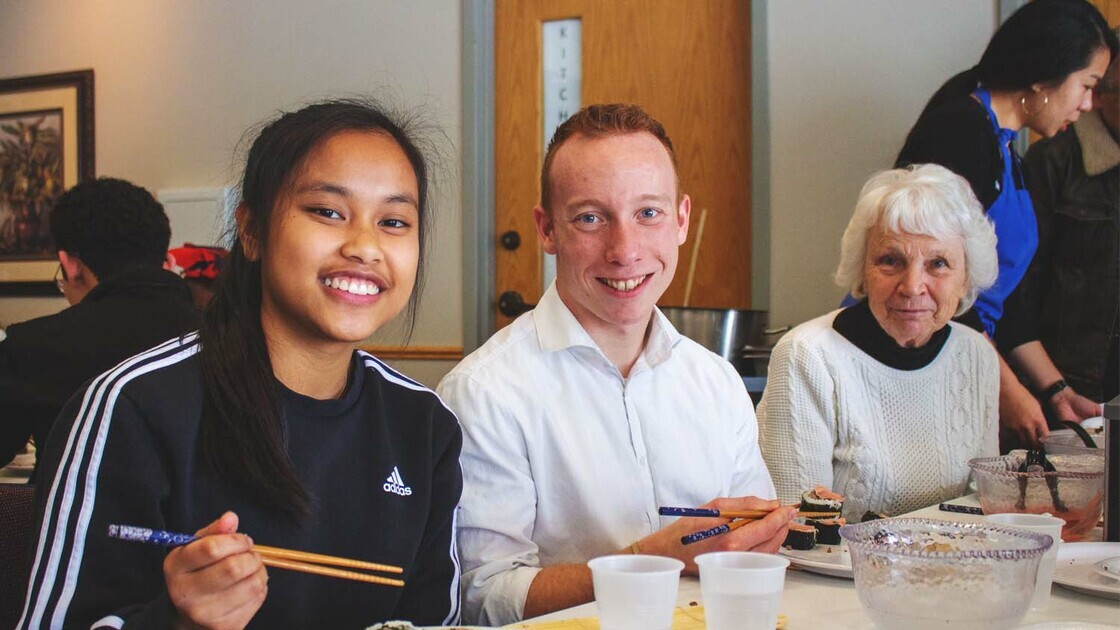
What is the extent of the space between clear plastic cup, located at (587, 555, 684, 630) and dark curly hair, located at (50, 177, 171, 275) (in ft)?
6.60

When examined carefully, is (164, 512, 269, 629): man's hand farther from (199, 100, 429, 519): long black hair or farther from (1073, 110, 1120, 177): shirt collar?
(1073, 110, 1120, 177): shirt collar

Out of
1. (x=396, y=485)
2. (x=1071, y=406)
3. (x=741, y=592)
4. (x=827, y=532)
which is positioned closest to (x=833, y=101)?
(x=1071, y=406)

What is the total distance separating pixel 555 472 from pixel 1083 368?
2367mm

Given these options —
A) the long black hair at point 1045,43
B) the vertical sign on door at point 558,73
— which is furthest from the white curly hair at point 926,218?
the vertical sign on door at point 558,73

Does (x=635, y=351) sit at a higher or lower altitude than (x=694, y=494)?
higher

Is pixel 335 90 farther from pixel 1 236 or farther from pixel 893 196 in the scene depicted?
pixel 893 196

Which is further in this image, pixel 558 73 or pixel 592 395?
pixel 558 73

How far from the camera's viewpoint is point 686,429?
1.74 m

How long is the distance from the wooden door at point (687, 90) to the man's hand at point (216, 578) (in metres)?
3.26

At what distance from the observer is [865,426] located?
7.25ft

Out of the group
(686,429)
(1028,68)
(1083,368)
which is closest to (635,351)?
(686,429)

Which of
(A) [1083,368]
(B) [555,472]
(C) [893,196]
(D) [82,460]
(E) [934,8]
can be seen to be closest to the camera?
(D) [82,460]

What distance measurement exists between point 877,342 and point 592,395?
2.97 ft

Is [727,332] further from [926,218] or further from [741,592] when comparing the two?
[741,592]
